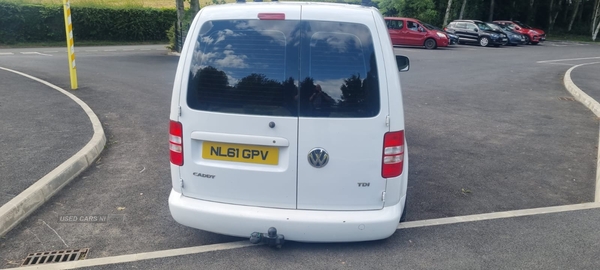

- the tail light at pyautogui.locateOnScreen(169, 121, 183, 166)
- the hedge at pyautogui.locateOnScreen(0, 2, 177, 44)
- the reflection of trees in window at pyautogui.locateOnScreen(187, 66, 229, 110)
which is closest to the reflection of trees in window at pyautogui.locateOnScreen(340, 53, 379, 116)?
the reflection of trees in window at pyautogui.locateOnScreen(187, 66, 229, 110)

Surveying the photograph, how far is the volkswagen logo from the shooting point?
3.88 metres

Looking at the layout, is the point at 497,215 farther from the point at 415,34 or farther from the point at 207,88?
the point at 415,34

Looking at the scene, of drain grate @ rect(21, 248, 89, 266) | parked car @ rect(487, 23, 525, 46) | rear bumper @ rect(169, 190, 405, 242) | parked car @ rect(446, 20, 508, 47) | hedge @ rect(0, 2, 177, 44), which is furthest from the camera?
parked car @ rect(487, 23, 525, 46)

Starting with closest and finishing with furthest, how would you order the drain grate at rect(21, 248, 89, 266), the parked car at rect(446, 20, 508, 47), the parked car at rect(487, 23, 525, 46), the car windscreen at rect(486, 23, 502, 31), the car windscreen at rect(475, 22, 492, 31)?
the drain grate at rect(21, 248, 89, 266)
the parked car at rect(446, 20, 508, 47)
the car windscreen at rect(475, 22, 492, 31)
the car windscreen at rect(486, 23, 502, 31)
the parked car at rect(487, 23, 525, 46)

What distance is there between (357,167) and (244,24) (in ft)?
4.55

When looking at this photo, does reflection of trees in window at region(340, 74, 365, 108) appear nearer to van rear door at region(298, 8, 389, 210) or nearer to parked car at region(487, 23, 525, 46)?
van rear door at region(298, 8, 389, 210)

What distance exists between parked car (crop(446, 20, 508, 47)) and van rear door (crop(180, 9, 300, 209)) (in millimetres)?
28350

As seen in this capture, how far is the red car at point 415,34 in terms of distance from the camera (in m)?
27.0

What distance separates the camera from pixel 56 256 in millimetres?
4137

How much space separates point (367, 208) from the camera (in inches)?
158

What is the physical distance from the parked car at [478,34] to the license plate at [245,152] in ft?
93.3

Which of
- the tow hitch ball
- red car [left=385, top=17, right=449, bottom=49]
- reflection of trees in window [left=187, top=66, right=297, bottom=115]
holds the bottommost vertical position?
red car [left=385, top=17, right=449, bottom=49]

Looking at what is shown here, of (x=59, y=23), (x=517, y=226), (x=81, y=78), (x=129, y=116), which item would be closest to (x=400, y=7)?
(x=59, y=23)

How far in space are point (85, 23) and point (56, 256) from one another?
29.9 meters
